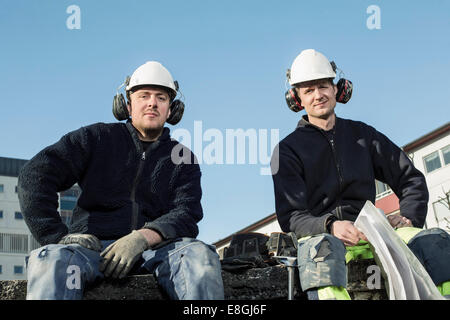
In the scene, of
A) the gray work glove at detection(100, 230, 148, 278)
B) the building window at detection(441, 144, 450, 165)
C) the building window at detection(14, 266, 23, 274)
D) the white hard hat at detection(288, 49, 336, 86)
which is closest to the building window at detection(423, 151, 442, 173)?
the building window at detection(441, 144, 450, 165)

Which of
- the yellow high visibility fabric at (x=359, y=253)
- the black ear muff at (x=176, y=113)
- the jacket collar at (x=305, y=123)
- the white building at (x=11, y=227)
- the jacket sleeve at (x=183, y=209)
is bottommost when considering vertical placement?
the white building at (x=11, y=227)

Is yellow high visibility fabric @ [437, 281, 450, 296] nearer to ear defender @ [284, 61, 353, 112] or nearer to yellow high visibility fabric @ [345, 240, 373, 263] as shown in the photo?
yellow high visibility fabric @ [345, 240, 373, 263]

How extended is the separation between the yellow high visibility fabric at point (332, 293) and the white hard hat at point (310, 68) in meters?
2.30

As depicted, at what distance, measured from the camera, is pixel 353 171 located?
4590mm

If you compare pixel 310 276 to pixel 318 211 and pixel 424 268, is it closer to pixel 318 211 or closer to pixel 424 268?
pixel 424 268

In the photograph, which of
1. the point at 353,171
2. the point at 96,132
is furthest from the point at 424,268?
the point at 96,132

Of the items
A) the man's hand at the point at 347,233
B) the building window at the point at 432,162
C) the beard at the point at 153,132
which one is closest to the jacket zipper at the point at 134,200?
the beard at the point at 153,132

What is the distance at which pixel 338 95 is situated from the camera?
5.09m

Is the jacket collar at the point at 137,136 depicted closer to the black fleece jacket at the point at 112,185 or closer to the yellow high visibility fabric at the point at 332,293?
the black fleece jacket at the point at 112,185

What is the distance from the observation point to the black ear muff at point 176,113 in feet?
15.8

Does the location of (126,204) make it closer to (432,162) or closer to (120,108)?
(120,108)

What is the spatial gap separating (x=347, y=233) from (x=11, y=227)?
82.4 m

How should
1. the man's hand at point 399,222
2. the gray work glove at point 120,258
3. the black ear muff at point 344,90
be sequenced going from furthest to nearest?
the black ear muff at point 344,90
the man's hand at point 399,222
the gray work glove at point 120,258

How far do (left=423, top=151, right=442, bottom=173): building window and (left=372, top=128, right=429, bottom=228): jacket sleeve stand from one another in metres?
33.4
